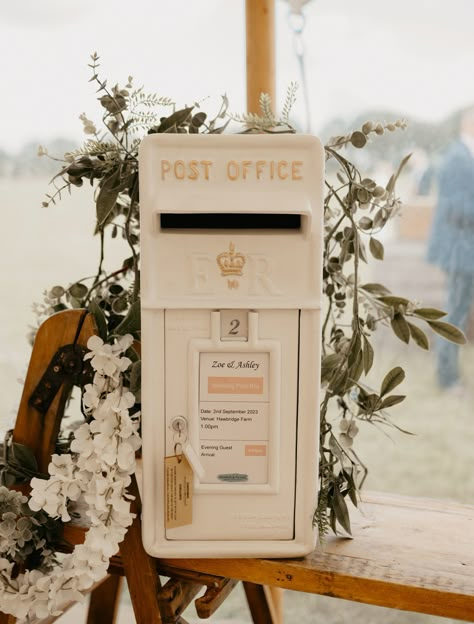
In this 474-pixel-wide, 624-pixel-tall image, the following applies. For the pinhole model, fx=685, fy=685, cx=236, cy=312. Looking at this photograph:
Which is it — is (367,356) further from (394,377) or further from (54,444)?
(54,444)

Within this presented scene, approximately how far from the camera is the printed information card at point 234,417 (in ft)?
3.96

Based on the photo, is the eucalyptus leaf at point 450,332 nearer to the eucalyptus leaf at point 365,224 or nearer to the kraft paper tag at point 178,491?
the eucalyptus leaf at point 365,224

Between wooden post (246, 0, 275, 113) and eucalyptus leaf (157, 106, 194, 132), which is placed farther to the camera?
wooden post (246, 0, 275, 113)

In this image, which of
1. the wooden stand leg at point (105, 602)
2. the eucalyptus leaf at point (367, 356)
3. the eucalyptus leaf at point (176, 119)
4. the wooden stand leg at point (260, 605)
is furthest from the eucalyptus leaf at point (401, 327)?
the wooden stand leg at point (105, 602)

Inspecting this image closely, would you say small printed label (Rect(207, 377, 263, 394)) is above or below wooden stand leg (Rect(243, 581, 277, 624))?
above

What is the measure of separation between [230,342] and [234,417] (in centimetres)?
14

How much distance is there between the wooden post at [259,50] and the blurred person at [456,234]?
627 millimetres

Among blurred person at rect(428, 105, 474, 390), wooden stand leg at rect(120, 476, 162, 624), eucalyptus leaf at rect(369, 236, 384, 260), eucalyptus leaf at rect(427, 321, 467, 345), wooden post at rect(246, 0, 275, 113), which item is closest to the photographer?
wooden stand leg at rect(120, 476, 162, 624)

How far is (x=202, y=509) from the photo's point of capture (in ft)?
4.07

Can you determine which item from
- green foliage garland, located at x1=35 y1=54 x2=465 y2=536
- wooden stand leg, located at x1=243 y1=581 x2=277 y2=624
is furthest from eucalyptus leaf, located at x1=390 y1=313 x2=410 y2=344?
wooden stand leg, located at x1=243 y1=581 x2=277 y2=624

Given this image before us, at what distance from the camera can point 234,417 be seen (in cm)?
122

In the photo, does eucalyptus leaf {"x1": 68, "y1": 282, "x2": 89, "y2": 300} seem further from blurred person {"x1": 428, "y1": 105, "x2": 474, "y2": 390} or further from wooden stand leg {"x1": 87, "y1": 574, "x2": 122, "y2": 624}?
blurred person {"x1": 428, "y1": 105, "x2": 474, "y2": 390}

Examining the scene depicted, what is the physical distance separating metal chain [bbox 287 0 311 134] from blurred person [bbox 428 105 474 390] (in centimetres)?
50

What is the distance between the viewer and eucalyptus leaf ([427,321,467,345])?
A: 1445mm
